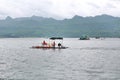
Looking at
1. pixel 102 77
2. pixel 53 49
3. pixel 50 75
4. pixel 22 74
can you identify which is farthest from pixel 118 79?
pixel 53 49

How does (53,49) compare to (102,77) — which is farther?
(53,49)

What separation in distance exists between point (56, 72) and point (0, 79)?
1486 cm

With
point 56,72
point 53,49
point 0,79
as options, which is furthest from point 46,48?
point 0,79

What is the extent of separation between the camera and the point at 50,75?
64688mm

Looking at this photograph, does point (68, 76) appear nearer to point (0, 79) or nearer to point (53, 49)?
point (0, 79)

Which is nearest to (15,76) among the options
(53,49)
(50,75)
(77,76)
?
(50,75)

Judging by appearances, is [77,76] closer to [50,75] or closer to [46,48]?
[50,75]

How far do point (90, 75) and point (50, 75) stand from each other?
26.5 ft

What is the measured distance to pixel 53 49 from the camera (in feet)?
523

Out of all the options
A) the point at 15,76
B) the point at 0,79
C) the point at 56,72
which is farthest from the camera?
the point at 56,72

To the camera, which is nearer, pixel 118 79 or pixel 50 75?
pixel 118 79

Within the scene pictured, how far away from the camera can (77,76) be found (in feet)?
209

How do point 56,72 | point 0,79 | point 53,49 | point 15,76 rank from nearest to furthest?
point 0,79, point 15,76, point 56,72, point 53,49

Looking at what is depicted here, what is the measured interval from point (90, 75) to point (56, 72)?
847 cm
